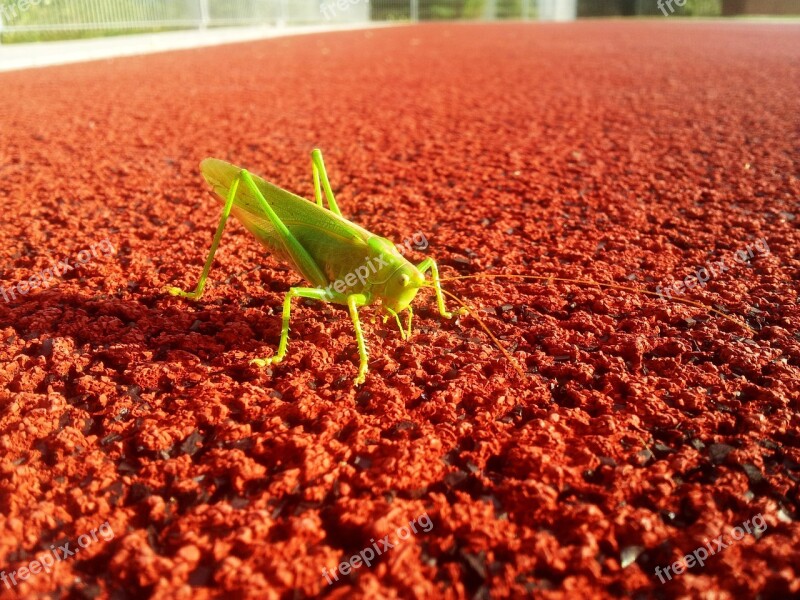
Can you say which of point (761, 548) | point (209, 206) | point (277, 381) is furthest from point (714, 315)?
point (209, 206)

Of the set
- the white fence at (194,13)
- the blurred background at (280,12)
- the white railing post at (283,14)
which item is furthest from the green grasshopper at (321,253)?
the white railing post at (283,14)

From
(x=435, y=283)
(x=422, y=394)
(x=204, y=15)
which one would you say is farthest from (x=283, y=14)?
(x=422, y=394)

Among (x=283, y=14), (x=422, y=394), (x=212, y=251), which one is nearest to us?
(x=422, y=394)

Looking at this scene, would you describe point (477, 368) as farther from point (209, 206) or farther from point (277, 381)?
point (209, 206)

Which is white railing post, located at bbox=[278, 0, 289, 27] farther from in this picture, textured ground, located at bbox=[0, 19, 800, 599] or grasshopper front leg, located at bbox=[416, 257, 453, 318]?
grasshopper front leg, located at bbox=[416, 257, 453, 318]

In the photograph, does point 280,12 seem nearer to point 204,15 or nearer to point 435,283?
point 204,15

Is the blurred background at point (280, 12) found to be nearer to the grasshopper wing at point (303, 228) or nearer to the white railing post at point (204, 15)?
the white railing post at point (204, 15)

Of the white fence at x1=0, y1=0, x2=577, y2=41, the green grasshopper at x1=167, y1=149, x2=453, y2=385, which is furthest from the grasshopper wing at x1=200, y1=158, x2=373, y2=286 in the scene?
the white fence at x1=0, y1=0, x2=577, y2=41
